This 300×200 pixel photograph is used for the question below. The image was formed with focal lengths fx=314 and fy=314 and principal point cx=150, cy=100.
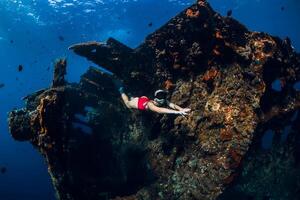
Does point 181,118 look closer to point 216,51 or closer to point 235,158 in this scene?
point 235,158

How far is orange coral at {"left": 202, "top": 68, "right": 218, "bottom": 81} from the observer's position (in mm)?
8586

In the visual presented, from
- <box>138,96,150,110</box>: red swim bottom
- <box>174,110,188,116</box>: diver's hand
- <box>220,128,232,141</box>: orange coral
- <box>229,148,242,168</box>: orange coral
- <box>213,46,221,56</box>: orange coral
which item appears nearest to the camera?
<box>229,148,242,168</box>: orange coral

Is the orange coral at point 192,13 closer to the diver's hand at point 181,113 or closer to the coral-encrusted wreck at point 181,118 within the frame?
the coral-encrusted wreck at point 181,118

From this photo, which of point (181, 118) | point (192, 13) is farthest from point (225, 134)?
point (192, 13)

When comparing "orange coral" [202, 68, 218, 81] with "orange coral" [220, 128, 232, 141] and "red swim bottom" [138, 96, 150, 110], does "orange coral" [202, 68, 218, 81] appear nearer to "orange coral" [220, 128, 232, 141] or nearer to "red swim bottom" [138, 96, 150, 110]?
"orange coral" [220, 128, 232, 141]

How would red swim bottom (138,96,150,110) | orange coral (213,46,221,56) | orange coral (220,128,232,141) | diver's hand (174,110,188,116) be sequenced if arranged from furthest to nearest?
red swim bottom (138,96,150,110) → orange coral (213,46,221,56) → diver's hand (174,110,188,116) → orange coral (220,128,232,141)

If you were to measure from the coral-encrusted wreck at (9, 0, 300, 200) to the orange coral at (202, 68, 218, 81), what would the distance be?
0.13 ft

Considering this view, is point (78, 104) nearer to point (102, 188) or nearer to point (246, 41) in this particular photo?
point (102, 188)

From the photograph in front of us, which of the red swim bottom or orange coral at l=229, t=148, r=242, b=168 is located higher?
the red swim bottom

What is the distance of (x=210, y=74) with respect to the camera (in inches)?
340

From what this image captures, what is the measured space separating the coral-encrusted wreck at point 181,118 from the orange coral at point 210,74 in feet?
0.13

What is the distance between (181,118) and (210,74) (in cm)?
145

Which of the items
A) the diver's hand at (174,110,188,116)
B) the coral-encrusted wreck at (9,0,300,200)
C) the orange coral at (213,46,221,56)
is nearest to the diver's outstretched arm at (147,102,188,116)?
the diver's hand at (174,110,188,116)

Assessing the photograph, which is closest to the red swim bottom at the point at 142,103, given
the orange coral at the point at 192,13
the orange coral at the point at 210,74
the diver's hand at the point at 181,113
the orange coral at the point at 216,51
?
the diver's hand at the point at 181,113
